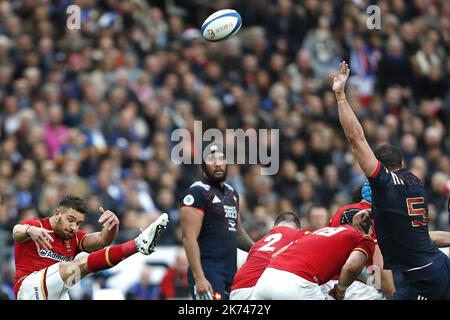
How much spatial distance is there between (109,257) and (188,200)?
1.41 metres

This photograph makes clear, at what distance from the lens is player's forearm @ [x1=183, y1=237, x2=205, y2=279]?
36.3 ft

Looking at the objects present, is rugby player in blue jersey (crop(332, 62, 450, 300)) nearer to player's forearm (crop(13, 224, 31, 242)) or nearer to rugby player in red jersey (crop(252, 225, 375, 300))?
rugby player in red jersey (crop(252, 225, 375, 300))

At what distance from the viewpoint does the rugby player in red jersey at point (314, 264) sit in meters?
9.82

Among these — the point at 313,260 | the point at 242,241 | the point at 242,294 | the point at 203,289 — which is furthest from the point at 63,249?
the point at 313,260

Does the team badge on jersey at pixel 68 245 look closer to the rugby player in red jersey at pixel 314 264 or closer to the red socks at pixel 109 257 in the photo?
the red socks at pixel 109 257

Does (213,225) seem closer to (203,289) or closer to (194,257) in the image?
(194,257)

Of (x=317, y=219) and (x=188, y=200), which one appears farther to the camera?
(x=317, y=219)

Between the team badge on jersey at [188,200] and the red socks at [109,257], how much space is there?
3.89ft

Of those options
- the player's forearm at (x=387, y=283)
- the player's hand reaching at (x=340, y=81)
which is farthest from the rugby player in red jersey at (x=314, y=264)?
the player's hand reaching at (x=340, y=81)

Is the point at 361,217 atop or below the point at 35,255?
atop

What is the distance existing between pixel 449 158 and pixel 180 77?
502 cm

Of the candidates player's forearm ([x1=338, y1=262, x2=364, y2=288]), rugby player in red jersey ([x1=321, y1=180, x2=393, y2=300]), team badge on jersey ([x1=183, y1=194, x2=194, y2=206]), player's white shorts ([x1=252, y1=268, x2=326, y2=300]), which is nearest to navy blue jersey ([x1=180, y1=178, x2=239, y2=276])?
team badge on jersey ([x1=183, y1=194, x2=194, y2=206])

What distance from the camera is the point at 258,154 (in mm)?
18078

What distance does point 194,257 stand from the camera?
11.1 m
